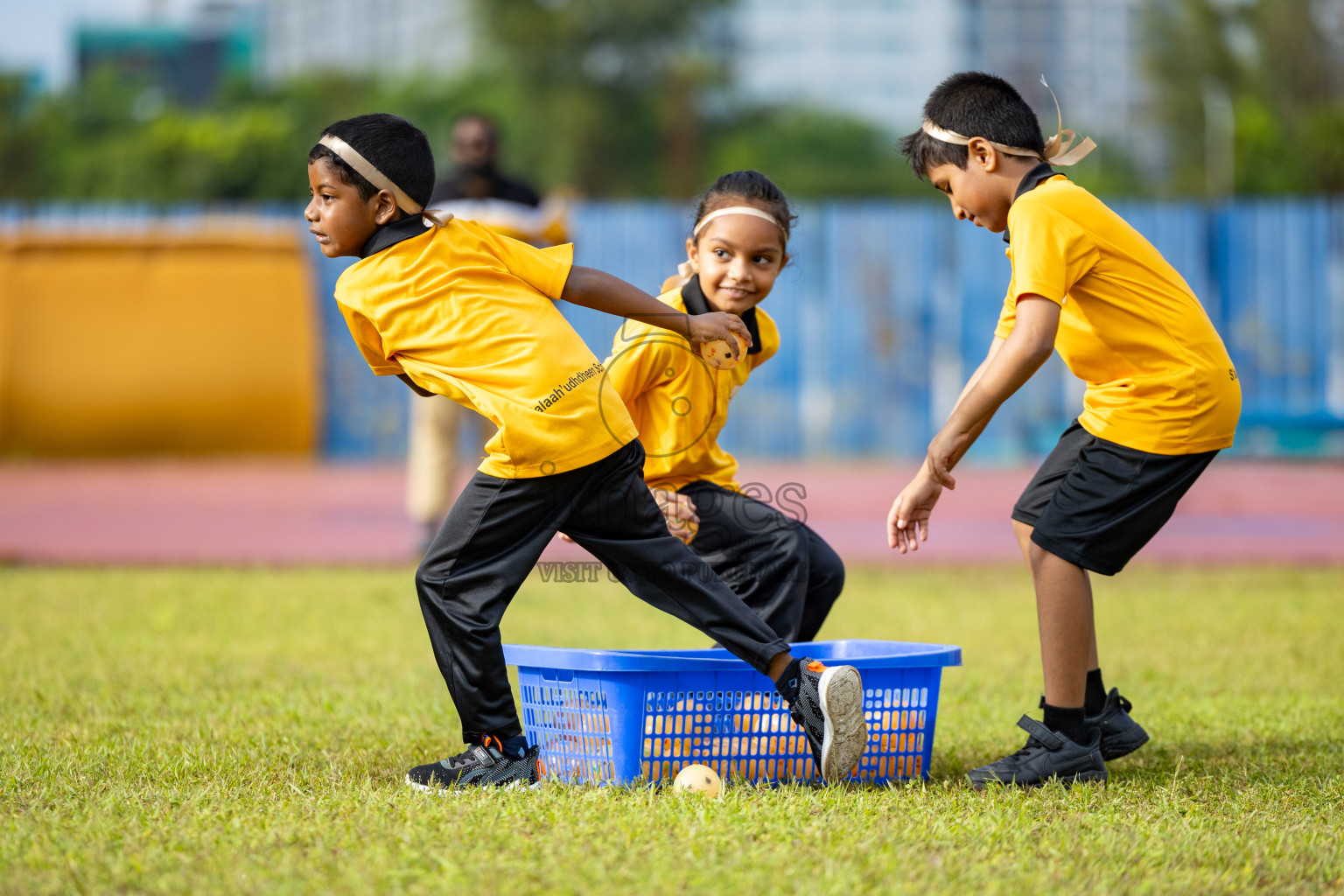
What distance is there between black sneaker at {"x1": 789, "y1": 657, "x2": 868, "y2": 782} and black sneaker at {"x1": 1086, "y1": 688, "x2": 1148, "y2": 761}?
2.65ft

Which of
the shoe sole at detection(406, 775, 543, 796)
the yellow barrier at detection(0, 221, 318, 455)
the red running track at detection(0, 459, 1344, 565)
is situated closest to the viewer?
the shoe sole at detection(406, 775, 543, 796)

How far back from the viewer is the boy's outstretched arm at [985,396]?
3.11 metres

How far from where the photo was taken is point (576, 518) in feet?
10.9

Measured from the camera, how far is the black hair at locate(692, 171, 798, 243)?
12.2 feet

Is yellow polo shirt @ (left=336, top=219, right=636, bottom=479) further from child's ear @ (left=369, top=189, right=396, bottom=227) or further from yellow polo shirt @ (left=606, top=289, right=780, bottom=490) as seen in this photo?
yellow polo shirt @ (left=606, top=289, right=780, bottom=490)

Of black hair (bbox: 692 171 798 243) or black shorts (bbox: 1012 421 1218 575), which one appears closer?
black shorts (bbox: 1012 421 1218 575)

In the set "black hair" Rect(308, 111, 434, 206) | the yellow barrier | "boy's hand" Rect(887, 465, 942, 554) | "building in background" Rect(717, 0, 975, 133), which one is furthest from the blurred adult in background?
"building in background" Rect(717, 0, 975, 133)

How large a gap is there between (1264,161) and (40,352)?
1016 inches

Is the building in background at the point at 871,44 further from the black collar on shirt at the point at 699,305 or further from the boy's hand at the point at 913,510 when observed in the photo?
the boy's hand at the point at 913,510

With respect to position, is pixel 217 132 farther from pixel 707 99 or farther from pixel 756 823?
pixel 756 823

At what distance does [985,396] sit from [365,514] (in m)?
7.92

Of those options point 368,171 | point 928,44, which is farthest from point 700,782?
point 928,44

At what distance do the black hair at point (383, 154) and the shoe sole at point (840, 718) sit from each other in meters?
1.50

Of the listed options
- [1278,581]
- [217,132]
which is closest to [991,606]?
[1278,581]
